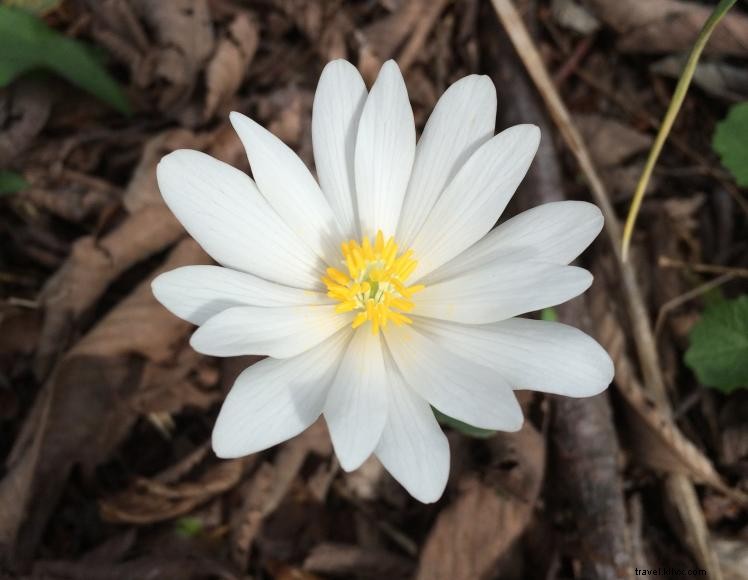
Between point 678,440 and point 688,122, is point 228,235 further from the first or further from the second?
point 688,122

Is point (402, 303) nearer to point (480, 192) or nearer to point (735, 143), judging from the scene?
point (480, 192)

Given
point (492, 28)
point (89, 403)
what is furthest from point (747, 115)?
point (89, 403)

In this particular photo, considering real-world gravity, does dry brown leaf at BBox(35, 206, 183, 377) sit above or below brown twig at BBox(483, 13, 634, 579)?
above

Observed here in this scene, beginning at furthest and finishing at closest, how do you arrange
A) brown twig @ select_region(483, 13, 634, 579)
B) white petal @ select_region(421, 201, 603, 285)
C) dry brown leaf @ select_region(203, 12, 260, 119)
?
dry brown leaf @ select_region(203, 12, 260, 119) → brown twig @ select_region(483, 13, 634, 579) → white petal @ select_region(421, 201, 603, 285)

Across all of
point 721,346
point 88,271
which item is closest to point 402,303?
point 721,346

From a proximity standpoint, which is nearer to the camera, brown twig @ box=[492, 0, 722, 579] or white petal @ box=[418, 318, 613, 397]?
white petal @ box=[418, 318, 613, 397]

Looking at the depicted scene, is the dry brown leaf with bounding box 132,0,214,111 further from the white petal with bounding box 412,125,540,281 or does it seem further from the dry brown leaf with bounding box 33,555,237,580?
the dry brown leaf with bounding box 33,555,237,580

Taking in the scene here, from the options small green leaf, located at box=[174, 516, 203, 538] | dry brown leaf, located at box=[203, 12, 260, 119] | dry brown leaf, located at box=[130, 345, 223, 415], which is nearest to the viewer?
small green leaf, located at box=[174, 516, 203, 538]

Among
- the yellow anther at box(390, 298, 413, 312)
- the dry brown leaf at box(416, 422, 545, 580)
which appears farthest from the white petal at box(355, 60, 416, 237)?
the dry brown leaf at box(416, 422, 545, 580)
